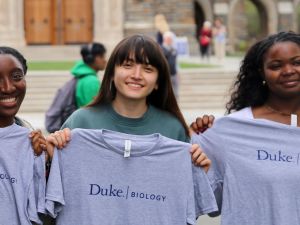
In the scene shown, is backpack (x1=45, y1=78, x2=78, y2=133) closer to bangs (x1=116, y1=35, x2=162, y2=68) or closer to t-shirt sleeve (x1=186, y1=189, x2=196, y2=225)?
bangs (x1=116, y1=35, x2=162, y2=68)

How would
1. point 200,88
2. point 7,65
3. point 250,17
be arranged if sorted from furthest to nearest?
point 250,17
point 200,88
point 7,65

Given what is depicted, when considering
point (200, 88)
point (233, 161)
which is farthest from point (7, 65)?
point (200, 88)

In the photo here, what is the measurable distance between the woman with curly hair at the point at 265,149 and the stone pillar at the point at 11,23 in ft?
78.2

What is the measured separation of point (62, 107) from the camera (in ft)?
24.2

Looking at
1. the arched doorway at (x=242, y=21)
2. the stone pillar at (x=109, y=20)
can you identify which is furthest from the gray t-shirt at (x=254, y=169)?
the arched doorway at (x=242, y=21)

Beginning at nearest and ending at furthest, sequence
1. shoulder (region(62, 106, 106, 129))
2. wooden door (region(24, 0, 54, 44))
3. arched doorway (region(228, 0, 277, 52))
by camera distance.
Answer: shoulder (region(62, 106, 106, 129)) < wooden door (region(24, 0, 54, 44)) < arched doorway (region(228, 0, 277, 52))

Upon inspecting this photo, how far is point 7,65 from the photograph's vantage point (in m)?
3.58

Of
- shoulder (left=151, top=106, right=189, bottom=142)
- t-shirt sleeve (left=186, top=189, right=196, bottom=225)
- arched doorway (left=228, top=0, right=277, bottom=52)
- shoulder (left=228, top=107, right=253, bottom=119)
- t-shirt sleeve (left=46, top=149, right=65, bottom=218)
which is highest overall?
shoulder (left=228, top=107, right=253, bottom=119)

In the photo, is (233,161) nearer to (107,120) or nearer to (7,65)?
(107,120)

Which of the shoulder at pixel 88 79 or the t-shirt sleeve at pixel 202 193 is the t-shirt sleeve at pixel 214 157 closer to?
the t-shirt sleeve at pixel 202 193

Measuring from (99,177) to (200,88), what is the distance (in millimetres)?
14972

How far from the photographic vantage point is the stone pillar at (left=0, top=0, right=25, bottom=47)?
2686 centimetres

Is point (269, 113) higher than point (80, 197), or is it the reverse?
point (269, 113)

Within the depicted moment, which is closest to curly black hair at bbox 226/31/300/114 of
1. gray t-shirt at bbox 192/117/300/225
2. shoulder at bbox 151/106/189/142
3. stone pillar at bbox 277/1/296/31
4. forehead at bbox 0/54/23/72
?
gray t-shirt at bbox 192/117/300/225
